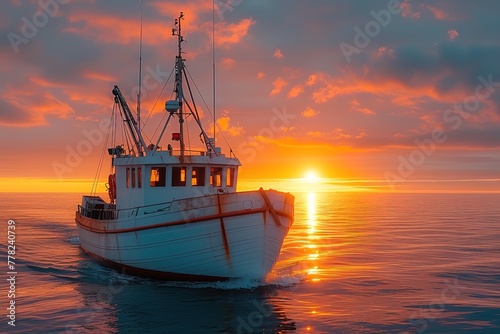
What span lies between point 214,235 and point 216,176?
17.2 feet

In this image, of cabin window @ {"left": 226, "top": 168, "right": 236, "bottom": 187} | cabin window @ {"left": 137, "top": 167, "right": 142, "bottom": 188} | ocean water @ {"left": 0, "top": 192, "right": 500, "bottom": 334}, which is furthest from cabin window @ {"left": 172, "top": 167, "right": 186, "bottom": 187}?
ocean water @ {"left": 0, "top": 192, "right": 500, "bottom": 334}

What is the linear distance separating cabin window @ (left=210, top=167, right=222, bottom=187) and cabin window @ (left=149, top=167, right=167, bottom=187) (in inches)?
90.8

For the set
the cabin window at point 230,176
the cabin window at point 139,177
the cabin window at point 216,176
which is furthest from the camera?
the cabin window at point 230,176

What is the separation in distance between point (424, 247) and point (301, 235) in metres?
14.0

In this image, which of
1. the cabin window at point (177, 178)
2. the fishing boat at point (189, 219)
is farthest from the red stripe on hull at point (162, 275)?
the cabin window at point (177, 178)

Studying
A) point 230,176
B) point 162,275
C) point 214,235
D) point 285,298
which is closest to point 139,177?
point 230,176

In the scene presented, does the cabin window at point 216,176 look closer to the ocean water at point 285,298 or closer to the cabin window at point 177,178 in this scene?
the cabin window at point 177,178

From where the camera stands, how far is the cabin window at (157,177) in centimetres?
2498

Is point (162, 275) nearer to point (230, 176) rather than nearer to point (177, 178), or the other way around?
point (177, 178)

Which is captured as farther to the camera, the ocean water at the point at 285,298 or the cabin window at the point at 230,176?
the cabin window at the point at 230,176

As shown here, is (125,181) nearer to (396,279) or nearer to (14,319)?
(14,319)

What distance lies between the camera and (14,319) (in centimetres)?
1848

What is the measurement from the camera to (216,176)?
25703 millimetres

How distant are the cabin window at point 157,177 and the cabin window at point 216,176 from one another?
90.8 inches
